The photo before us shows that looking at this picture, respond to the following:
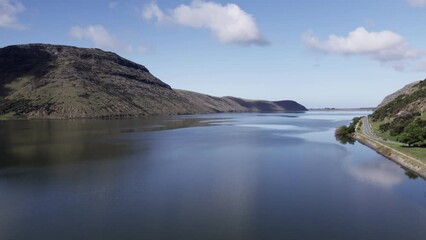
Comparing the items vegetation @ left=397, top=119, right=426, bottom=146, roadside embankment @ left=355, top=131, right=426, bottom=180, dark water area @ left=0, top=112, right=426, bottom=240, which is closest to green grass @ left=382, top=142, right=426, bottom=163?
roadside embankment @ left=355, top=131, right=426, bottom=180

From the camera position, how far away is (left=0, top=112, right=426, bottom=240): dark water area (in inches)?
1193

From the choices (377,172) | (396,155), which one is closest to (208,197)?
(377,172)

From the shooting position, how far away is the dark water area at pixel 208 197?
3031 cm

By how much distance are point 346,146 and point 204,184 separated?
55851mm

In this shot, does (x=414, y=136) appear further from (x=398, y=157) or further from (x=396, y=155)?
(x=398, y=157)

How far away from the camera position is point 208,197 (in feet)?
132

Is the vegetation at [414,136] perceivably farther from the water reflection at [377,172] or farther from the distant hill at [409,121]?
the water reflection at [377,172]

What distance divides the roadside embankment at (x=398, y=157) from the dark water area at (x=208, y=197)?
1.55m

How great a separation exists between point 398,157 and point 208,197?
41.3m

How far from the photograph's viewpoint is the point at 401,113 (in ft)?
347

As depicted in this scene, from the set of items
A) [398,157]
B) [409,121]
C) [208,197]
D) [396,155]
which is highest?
[409,121]

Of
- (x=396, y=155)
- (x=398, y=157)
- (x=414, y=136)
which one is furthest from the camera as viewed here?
(x=414, y=136)

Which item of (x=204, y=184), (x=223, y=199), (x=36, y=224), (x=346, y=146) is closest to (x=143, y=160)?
(x=204, y=184)

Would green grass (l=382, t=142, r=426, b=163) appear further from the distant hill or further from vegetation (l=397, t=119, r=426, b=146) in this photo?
the distant hill
